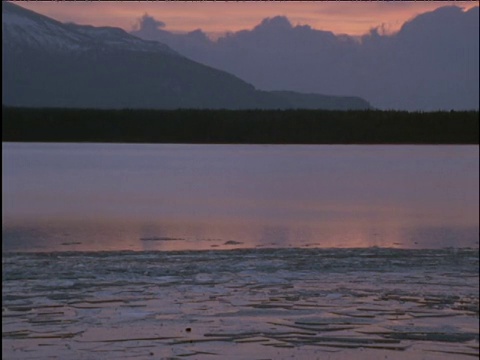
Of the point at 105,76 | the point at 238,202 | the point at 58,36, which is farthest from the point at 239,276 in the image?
the point at 58,36

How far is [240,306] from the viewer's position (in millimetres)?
7383

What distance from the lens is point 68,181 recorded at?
26.3 meters

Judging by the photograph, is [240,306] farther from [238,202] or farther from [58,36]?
[58,36]

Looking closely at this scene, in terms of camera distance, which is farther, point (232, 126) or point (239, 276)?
point (232, 126)

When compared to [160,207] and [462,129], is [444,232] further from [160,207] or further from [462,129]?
[462,129]


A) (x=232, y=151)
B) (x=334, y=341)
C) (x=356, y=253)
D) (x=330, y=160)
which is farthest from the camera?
(x=232, y=151)

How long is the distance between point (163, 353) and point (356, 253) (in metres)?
5.07

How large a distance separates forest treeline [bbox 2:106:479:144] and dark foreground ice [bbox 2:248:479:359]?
3263cm

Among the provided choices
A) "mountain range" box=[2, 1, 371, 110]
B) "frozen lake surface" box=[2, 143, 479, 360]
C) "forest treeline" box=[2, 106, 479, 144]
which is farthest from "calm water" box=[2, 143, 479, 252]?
"mountain range" box=[2, 1, 371, 110]

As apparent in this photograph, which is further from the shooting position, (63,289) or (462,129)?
(462,129)

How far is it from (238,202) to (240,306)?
1358 centimetres

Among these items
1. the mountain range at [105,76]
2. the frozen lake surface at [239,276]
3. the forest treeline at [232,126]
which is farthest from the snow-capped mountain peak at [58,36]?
the frozen lake surface at [239,276]

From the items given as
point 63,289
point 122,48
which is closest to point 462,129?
point 63,289

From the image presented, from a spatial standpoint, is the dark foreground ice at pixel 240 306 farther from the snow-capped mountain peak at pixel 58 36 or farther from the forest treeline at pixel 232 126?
the snow-capped mountain peak at pixel 58 36
